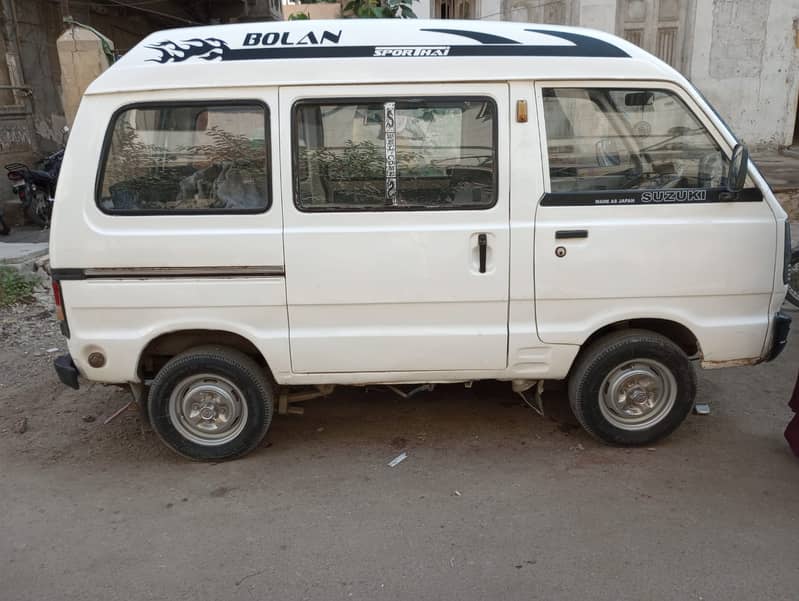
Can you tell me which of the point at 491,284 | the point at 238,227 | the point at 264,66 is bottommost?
the point at 491,284

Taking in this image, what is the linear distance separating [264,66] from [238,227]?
0.85 m

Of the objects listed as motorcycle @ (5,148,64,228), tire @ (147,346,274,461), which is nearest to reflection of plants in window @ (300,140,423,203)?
tire @ (147,346,274,461)

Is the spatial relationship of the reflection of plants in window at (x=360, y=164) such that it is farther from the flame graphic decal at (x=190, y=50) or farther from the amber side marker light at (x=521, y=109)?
the flame graphic decal at (x=190, y=50)

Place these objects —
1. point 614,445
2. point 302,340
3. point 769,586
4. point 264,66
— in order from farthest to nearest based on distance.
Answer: point 614,445 < point 302,340 < point 264,66 < point 769,586

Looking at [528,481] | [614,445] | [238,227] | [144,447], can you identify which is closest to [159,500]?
[144,447]

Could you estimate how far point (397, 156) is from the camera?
3420mm

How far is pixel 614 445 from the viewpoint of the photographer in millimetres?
3824

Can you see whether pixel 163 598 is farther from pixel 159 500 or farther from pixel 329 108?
pixel 329 108

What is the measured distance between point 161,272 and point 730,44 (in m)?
12.3

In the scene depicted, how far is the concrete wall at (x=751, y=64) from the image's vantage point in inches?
462

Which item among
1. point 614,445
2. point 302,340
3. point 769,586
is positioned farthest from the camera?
point 614,445

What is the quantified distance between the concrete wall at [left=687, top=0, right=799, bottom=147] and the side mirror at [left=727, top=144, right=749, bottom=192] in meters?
10.2

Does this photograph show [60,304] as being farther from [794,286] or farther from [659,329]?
[794,286]

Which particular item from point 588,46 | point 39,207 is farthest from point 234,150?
point 39,207
